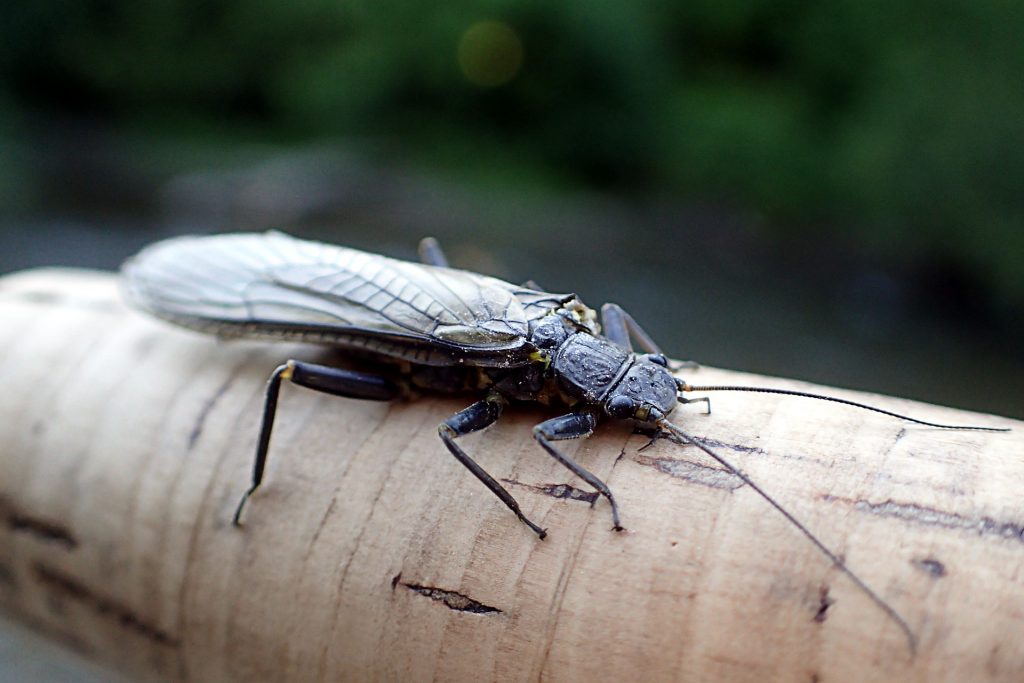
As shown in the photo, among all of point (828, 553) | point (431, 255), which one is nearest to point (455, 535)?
point (828, 553)

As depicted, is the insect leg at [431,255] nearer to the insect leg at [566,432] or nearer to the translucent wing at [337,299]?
the translucent wing at [337,299]

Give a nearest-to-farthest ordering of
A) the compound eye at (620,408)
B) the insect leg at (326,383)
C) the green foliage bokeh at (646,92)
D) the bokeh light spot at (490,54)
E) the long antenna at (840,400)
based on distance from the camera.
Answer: the long antenna at (840,400)
the compound eye at (620,408)
the insect leg at (326,383)
the green foliage bokeh at (646,92)
the bokeh light spot at (490,54)

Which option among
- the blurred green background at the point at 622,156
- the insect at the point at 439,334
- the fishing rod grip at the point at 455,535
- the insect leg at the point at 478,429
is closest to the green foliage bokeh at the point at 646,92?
the blurred green background at the point at 622,156

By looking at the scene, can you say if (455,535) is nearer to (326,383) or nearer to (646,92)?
(326,383)

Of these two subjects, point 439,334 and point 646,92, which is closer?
point 439,334

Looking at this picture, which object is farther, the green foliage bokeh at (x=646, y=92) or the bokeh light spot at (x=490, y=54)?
the bokeh light spot at (x=490, y=54)

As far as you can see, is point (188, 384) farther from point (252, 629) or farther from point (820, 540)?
point (820, 540)
